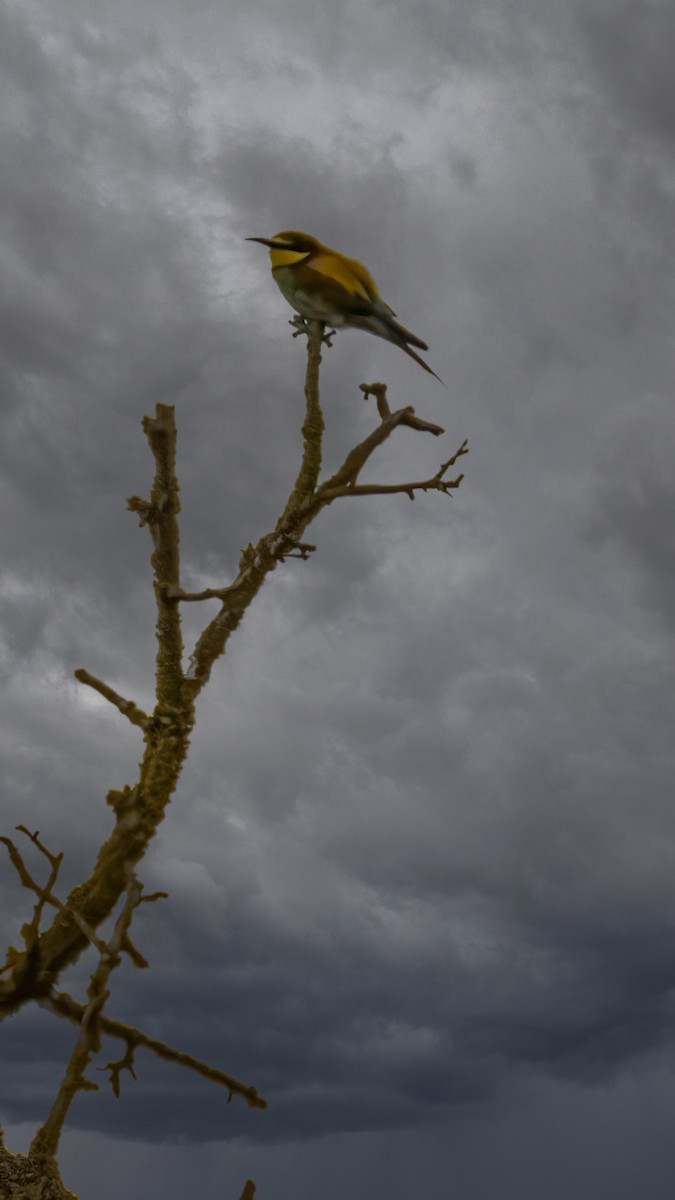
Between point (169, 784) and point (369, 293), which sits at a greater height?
point (369, 293)

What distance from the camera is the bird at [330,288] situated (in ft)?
28.8

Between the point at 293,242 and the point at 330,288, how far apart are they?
0.75 meters

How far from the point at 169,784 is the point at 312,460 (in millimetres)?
2925

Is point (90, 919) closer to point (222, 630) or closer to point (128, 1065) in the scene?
point (128, 1065)

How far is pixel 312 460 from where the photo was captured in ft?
28.9

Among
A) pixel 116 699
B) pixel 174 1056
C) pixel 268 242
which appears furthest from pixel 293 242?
pixel 174 1056

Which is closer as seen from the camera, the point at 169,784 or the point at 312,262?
the point at 169,784

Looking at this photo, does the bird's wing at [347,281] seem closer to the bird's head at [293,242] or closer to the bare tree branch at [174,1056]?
the bird's head at [293,242]

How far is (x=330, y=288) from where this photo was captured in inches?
344

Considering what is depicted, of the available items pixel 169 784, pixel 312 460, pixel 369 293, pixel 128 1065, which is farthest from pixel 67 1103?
pixel 369 293

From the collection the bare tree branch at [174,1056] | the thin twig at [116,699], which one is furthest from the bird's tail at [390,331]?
the bare tree branch at [174,1056]

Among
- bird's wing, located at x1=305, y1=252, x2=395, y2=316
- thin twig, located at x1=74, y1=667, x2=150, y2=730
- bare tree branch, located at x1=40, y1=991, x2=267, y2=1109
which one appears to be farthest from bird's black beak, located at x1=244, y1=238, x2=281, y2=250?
bare tree branch, located at x1=40, y1=991, x2=267, y2=1109

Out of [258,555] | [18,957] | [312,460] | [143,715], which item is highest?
[312,460]

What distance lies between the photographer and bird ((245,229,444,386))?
28.8ft
